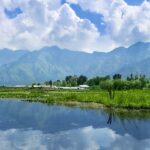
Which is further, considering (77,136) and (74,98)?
(74,98)

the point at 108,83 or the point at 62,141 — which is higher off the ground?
the point at 108,83

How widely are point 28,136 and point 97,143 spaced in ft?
25.9

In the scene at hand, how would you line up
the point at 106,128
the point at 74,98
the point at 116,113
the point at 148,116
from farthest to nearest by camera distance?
the point at 74,98 < the point at 116,113 < the point at 148,116 < the point at 106,128

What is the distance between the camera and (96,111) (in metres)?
68.5

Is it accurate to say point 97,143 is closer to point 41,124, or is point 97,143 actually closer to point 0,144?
point 0,144

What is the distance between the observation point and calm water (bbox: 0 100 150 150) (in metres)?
36.6

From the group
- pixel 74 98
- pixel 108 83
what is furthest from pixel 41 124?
pixel 108 83

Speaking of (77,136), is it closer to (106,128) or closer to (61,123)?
(106,128)

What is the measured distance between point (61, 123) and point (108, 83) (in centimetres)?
6226

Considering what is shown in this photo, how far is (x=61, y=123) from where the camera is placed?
53.9 metres

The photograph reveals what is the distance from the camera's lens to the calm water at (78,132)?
36594 millimetres

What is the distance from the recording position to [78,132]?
45.1 metres

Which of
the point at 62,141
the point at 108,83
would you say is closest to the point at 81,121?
the point at 62,141

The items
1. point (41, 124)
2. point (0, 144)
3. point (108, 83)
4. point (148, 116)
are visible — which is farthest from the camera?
point (108, 83)
